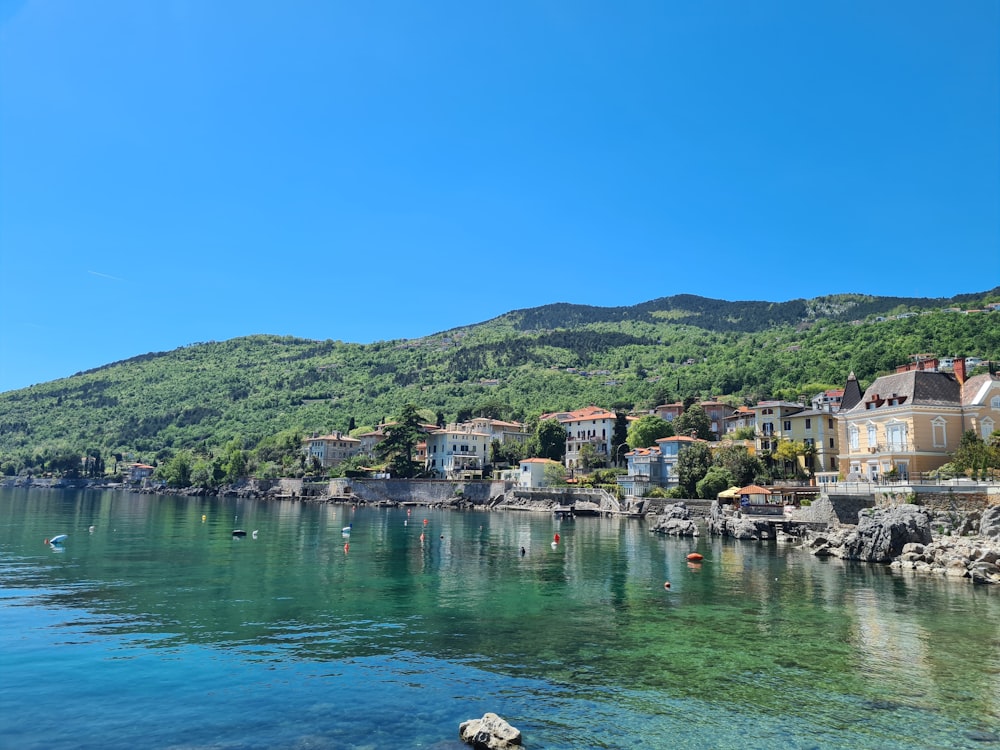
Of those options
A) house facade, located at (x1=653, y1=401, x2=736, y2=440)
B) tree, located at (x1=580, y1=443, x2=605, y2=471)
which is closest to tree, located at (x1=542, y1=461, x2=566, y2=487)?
tree, located at (x1=580, y1=443, x2=605, y2=471)

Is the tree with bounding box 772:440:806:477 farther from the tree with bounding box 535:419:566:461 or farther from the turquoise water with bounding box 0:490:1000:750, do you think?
the tree with bounding box 535:419:566:461

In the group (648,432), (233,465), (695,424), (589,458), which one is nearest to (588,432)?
(589,458)

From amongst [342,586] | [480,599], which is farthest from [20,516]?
[480,599]

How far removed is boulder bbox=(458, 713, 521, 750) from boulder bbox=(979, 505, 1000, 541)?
34.7 metres

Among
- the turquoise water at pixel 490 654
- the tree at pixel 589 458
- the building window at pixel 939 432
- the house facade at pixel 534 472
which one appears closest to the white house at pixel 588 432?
the tree at pixel 589 458

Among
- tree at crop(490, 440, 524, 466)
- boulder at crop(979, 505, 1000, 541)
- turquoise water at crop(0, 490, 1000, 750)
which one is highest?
tree at crop(490, 440, 524, 466)

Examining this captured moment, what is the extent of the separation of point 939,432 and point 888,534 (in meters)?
13.4

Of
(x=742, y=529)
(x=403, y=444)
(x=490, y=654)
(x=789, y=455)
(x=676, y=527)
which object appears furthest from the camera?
(x=403, y=444)

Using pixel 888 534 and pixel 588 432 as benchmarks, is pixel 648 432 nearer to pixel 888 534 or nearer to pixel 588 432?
pixel 588 432

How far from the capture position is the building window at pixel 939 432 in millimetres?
47156

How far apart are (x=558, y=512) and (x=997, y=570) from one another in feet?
179

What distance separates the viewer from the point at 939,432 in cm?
4738

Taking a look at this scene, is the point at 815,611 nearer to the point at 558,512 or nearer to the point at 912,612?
the point at 912,612

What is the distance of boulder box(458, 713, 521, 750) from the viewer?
13.1 metres
